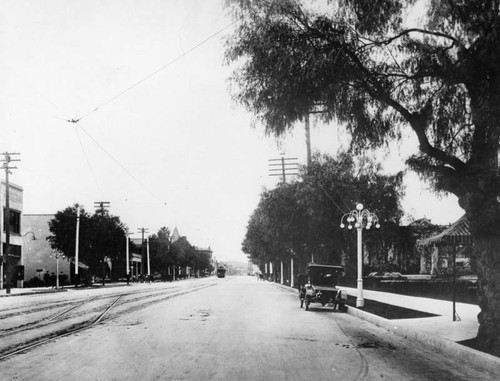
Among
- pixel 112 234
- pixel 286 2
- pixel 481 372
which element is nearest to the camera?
pixel 481 372

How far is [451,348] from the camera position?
10.6 meters

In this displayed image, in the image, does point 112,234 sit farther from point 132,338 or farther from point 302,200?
point 132,338

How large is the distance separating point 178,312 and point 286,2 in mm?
12387

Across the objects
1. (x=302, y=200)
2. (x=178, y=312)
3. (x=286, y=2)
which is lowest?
(x=178, y=312)

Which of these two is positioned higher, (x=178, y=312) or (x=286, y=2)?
(x=286, y=2)

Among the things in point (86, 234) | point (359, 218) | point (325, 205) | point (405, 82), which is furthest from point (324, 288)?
point (86, 234)

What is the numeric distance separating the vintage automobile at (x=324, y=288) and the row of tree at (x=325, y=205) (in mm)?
12734

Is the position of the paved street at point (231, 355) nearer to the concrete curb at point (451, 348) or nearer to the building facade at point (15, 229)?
the concrete curb at point (451, 348)

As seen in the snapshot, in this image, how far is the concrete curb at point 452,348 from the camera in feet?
29.3

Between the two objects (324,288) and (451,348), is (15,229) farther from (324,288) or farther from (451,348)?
(451,348)

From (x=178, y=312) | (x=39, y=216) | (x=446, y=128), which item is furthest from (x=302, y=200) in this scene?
(x=39, y=216)

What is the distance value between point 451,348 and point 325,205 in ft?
86.8

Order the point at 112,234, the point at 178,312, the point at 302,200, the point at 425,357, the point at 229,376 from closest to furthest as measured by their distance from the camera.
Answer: the point at 229,376, the point at 425,357, the point at 178,312, the point at 302,200, the point at 112,234

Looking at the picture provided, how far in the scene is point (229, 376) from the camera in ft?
26.2
